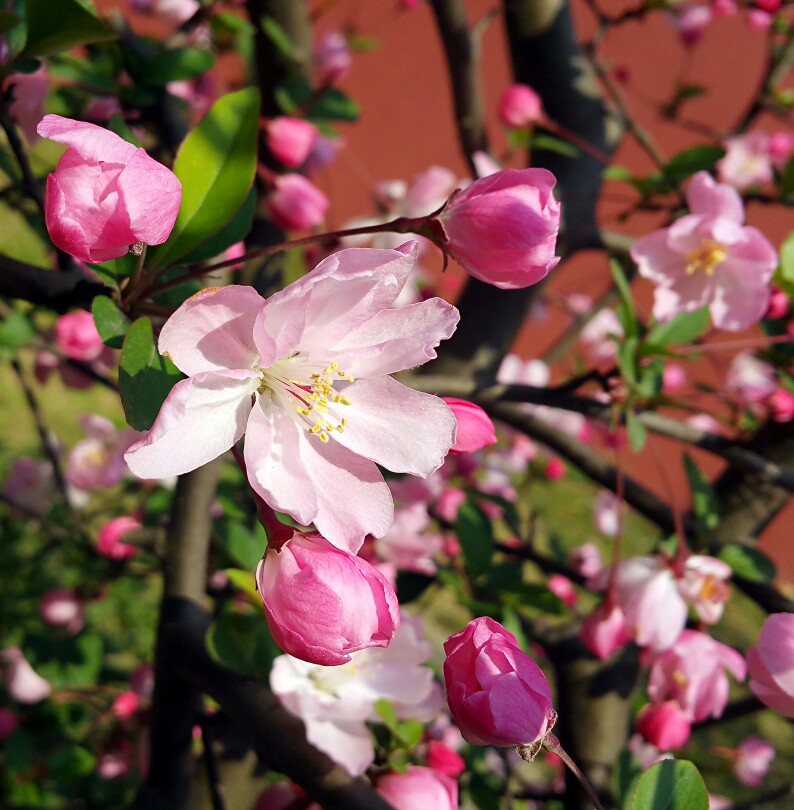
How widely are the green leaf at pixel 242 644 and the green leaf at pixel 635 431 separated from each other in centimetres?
48

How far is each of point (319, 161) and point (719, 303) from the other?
0.86m

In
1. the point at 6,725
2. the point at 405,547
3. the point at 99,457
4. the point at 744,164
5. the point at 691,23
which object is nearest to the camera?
the point at 405,547

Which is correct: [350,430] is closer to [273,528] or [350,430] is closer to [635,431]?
[273,528]

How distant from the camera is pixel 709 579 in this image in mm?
937

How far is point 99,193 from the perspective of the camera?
0.44 metres

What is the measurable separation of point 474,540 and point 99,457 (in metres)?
0.99

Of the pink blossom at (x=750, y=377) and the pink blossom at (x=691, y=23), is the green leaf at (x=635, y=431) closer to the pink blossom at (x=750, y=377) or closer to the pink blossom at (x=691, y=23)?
the pink blossom at (x=750, y=377)

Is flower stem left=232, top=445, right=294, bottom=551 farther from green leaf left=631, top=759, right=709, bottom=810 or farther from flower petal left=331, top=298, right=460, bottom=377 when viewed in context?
green leaf left=631, top=759, right=709, bottom=810

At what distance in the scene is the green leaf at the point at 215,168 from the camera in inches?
23.3

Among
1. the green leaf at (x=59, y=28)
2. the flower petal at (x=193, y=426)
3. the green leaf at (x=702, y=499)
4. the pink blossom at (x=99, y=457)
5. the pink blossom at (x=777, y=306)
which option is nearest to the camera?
the flower petal at (x=193, y=426)

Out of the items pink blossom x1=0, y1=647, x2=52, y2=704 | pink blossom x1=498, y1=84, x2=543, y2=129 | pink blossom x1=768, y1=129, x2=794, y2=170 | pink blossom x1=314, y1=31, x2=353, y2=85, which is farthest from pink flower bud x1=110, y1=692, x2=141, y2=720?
pink blossom x1=768, y1=129, x2=794, y2=170

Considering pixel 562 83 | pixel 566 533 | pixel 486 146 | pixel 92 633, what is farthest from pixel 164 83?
pixel 566 533

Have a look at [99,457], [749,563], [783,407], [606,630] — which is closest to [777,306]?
[783,407]

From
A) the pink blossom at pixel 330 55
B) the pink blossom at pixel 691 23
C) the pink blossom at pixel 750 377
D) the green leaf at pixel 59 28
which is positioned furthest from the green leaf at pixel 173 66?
the pink blossom at pixel 691 23
